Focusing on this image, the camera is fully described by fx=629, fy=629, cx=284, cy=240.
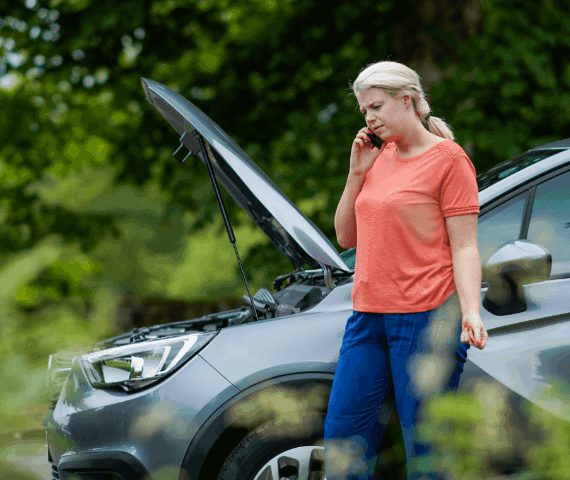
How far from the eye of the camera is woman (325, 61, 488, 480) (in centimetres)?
198

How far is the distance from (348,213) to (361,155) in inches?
8.3

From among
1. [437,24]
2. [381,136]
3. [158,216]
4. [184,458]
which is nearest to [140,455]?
[184,458]

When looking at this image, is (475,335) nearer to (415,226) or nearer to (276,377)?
(415,226)

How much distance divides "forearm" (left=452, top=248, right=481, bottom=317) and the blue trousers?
9 centimetres

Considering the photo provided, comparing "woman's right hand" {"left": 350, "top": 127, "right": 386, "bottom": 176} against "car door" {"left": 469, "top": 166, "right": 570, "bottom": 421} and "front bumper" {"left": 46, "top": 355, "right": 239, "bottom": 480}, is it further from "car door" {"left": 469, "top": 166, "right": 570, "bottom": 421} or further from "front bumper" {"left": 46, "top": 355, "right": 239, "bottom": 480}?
"front bumper" {"left": 46, "top": 355, "right": 239, "bottom": 480}

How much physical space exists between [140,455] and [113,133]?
528 centimetres

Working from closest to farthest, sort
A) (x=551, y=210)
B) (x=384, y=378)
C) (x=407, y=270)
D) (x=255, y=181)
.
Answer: (x=407, y=270) → (x=384, y=378) → (x=551, y=210) → (x=255, y=181)

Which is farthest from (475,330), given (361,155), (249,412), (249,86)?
(249,86)

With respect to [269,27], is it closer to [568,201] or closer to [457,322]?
[568,201]

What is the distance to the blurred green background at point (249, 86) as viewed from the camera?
5516 millimetres

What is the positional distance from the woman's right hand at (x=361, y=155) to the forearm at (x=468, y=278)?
44cm

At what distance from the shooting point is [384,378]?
2156 millimetres

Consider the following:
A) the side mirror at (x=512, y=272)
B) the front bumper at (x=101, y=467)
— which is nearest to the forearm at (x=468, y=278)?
the side mirror at (x=512, y=272)

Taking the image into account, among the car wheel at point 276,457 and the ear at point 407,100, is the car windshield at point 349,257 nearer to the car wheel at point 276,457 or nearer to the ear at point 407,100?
the car wheel at point 276,457
